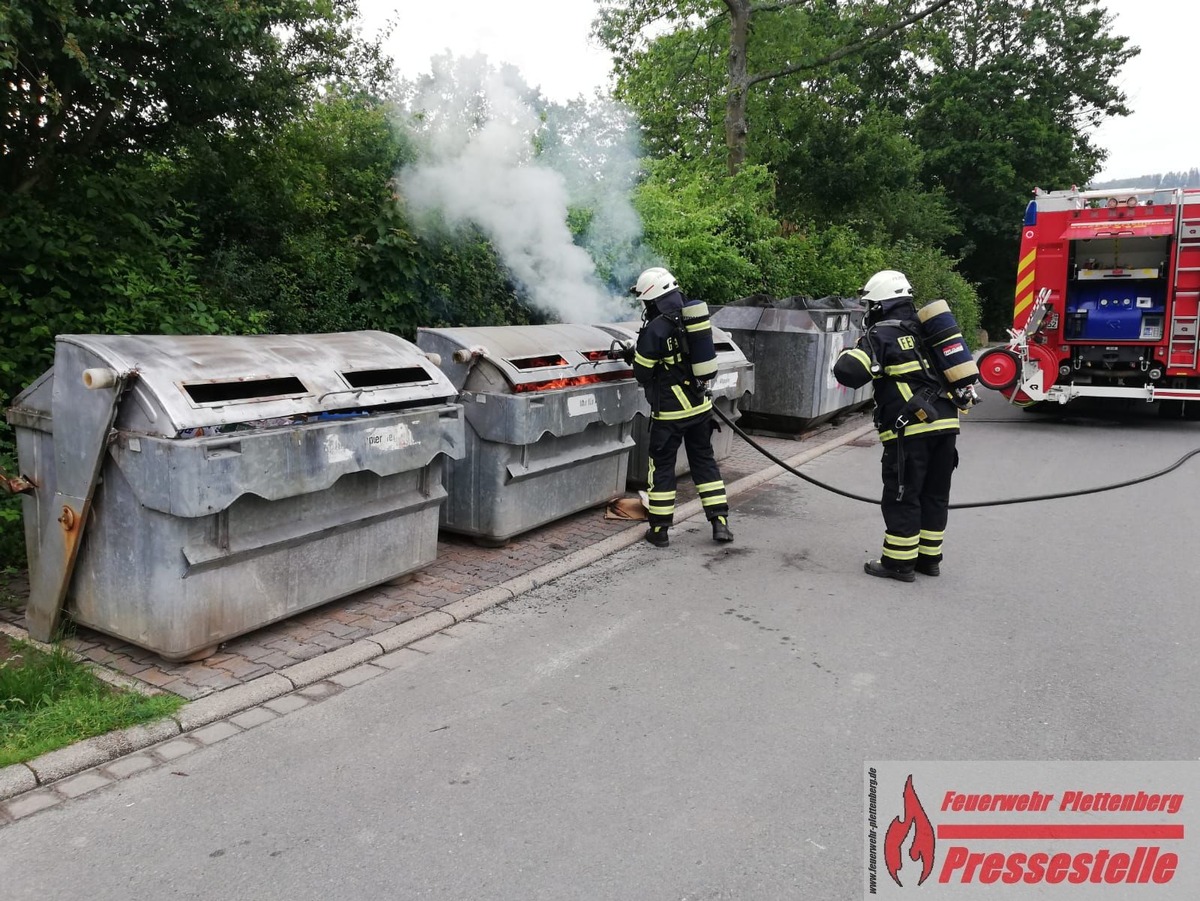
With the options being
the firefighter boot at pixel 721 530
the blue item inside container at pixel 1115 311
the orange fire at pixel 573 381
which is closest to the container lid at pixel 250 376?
the orange fire at pixel 573 381

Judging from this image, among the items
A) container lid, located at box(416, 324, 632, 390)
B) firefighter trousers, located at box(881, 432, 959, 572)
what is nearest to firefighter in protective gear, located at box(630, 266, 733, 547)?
container lid, located at box(416, 324, 632, 390)

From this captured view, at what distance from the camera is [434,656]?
4102 millimetres

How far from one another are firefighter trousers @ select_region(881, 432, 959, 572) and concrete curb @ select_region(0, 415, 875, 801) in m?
1.72

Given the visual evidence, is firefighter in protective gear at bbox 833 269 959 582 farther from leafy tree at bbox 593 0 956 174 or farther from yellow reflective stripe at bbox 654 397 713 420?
leafy tree at bbox 593 0 956 174

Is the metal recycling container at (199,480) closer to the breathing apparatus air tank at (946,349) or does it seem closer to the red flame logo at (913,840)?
the red flame logo at (913,840)

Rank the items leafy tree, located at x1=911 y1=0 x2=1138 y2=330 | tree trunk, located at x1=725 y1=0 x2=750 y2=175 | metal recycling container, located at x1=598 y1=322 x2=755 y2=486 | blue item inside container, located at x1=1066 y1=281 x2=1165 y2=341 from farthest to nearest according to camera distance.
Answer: leafy tree, located at x1=911 y1=0 x2=1138 y2=330, tree trunk, located at x1=725 y1=0 x2=750 y2=175, blue item inside container, located at x1=1066 y1=281 x2=1165 y2=341, metal recycling container, located at x1=598 y1=322 x2=755 y2=486

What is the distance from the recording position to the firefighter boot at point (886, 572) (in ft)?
17.4

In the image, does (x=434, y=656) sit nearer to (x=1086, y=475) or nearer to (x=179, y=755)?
(x=179, y=755)

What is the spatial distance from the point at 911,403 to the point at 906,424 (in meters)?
0.13

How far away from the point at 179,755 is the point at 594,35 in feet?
61.3

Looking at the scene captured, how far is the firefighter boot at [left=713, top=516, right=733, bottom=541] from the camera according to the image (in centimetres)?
602

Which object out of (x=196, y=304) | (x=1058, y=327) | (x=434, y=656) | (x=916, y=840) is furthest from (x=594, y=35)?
(x=916, y=840)

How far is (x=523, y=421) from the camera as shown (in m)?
5.31

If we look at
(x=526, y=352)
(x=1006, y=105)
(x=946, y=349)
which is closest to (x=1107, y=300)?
(x=946, y=349)
